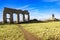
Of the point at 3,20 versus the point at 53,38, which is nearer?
the point at 53,38

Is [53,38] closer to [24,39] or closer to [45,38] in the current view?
[45,38]

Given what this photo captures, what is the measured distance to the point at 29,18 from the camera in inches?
2109

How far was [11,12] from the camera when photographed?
45.1 metres

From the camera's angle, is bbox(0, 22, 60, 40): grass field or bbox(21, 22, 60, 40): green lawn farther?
bbox(0, 22, 60, 40): grass field

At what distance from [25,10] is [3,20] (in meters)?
11.9

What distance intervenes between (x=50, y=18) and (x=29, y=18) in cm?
885

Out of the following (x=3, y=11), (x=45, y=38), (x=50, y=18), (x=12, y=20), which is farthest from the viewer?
(x=50, y=18)

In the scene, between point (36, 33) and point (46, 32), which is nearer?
point (36, 33)

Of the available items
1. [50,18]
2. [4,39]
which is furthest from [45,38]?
[50,18]

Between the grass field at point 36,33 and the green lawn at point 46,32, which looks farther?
the grass field at point 36,33

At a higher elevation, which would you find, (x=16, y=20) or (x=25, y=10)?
(x=25, y=10)

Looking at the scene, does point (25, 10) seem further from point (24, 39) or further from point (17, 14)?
point (24, 39)

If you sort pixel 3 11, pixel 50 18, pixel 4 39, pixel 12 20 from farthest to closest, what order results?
1. pixel 50 18
2. pixel 12 20
3. pixel 3 11
4. pixel 4 39

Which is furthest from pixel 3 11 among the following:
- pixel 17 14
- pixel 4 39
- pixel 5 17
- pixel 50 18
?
pixel 4 39
